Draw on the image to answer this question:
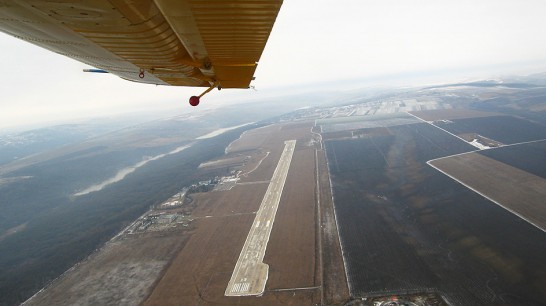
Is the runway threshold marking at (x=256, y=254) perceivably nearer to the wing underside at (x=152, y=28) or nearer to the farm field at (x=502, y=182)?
the wing underside at (x=152, y=28)

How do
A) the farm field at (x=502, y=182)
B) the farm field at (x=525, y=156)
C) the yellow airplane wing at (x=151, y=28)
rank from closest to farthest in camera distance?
the yellow airplane wing at (x=151, y=28)
the farm field at (x=502, y=182)
the farm field at (x=525, y=156)

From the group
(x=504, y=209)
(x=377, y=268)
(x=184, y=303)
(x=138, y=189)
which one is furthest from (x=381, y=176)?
(x=138, y=189)

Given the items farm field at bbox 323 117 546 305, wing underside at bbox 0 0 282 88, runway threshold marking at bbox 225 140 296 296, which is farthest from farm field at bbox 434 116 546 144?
wing underside at bbox 0 0 282 88

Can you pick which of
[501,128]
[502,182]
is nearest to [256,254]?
[502,182]

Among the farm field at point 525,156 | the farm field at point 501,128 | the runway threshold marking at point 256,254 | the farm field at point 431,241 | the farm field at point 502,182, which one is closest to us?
the farm field at point 431,241

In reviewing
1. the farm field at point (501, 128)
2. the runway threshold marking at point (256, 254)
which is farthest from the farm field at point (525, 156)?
the runway threshold marking at point (256, 254)

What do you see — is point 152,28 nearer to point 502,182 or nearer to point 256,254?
point 256,254

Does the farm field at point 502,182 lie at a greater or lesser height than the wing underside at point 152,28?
lesser

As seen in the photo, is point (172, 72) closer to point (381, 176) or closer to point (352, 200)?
point (352, 200)
